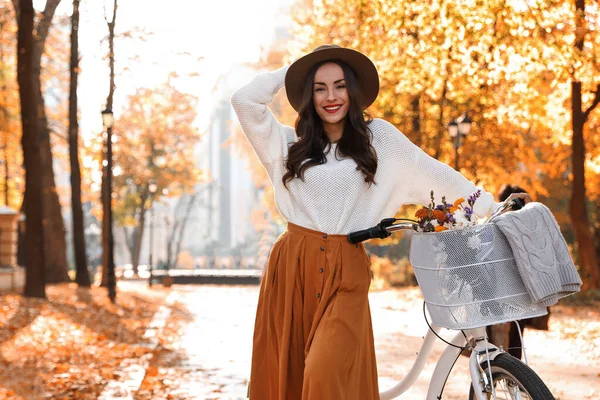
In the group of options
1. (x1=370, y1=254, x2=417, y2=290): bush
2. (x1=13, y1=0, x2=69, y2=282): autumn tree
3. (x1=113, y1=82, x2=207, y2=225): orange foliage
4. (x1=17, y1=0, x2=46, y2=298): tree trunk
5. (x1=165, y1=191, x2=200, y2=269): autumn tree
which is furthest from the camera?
(x1=165, y1=191, x2=200, y2=269): autumn tree

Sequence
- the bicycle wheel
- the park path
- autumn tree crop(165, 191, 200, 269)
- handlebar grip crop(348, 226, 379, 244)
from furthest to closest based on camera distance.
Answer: autumn tree crop(165, 191, 200, 269)
the park path
handlebar grip crop(348, 226, 379, 244)
the bicycle wheel

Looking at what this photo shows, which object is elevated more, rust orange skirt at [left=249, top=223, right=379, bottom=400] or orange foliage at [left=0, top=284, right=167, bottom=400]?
rust orange skirt at [left=249, top=223, right=379, bottom=400]

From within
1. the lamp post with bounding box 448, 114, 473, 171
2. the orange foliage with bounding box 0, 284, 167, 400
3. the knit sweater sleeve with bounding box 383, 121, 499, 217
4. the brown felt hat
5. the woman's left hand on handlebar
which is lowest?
the orange foliage with bounding box 0, 284, 167, 400

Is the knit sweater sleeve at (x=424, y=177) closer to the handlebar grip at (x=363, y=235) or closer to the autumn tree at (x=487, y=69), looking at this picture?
the handlebar grip at (x=363, y=235)

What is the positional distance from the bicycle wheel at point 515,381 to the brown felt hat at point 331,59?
1539 mm

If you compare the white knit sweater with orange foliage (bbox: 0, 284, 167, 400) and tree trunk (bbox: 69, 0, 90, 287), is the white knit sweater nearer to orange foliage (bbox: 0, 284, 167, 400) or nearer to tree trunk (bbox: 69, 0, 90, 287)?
orange foliage (bbox: 0, 284, 167, 400)

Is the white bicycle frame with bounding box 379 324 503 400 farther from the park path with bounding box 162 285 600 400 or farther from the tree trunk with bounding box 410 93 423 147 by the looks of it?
the tree trunk with bounding box 410 93 423 147

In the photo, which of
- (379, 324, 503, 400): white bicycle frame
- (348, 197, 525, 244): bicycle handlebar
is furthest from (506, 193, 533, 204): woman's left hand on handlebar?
(379, 324, 503, 400): white bicycle frame

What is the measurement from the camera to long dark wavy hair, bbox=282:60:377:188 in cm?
449

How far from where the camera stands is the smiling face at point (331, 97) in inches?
181

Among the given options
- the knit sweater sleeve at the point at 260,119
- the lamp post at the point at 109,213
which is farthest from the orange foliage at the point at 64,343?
the knit sweater sleeve at the point at 260,119

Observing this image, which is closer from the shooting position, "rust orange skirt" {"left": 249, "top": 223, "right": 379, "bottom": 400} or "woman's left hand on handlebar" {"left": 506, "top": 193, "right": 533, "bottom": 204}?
"woman's left hand on handlebar" {"left": 506, "top": 193, "right": 533, "bottom": 204}

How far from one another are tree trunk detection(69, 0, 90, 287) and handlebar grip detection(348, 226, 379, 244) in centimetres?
2253

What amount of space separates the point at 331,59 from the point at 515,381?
1868 mm
